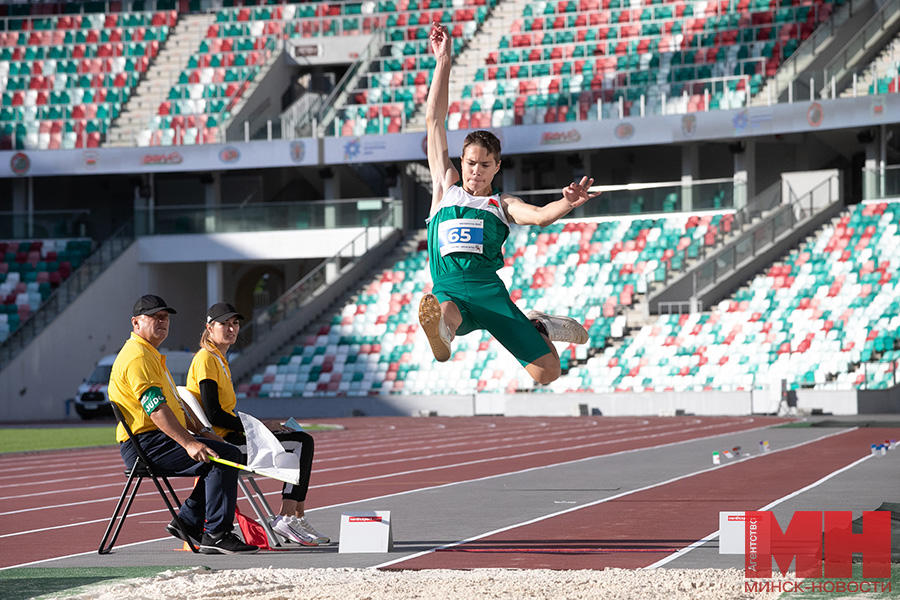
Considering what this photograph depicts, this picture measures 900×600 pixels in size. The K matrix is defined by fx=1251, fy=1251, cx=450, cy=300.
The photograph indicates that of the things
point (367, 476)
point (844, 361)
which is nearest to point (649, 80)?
point (844, 361)

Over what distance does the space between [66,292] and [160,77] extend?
10.3 metres

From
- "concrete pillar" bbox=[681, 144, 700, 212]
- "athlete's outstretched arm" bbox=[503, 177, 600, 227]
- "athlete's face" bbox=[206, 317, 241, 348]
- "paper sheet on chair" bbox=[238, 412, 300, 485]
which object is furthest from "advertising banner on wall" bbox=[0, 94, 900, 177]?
"athlete's outstretched arm" bbox=[503, 177, 600, 227]

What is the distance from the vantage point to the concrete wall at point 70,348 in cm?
3338

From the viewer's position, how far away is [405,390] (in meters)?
32.6

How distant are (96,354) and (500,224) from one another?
3092 centimetres

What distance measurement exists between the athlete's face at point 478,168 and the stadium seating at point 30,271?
29913 mm

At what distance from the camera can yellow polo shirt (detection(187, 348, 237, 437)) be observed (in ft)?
26.7

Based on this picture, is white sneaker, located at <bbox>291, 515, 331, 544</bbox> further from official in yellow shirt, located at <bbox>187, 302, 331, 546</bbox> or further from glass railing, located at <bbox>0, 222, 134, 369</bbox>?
glass railing, located at <bbox>0, 222, 134, 369</bbox>

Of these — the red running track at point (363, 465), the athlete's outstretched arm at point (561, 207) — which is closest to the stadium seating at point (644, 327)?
the red running track at point (363, 465)

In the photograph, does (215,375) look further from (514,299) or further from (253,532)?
(514,299)

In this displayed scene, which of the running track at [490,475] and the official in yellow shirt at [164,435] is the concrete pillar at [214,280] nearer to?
the running track at [490,475]

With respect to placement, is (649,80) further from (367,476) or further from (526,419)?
(367,476)

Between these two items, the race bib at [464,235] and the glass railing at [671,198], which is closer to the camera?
the race bib at [464,235]

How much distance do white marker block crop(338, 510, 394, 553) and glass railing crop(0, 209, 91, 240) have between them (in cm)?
3106
